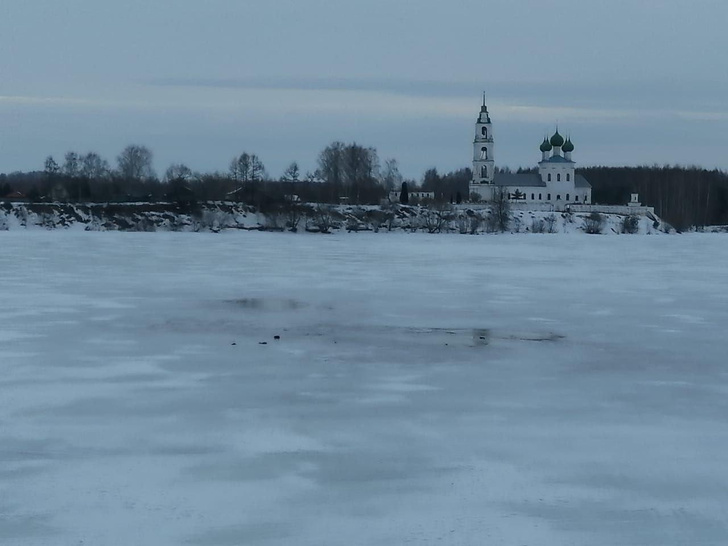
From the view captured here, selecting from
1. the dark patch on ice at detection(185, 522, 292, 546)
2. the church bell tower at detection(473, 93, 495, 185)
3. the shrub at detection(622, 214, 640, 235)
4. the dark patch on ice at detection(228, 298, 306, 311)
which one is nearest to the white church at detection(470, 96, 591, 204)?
the church bell tower at detection(473, 93, 495, 185)

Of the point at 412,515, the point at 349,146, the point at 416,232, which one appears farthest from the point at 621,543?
the point at 349,146

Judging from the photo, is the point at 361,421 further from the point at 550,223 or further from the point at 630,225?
the point at 630,225

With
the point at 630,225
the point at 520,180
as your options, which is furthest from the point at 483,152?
the point at 630,225

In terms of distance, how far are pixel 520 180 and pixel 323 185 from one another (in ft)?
52.6

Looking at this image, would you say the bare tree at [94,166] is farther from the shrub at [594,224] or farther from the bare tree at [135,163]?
the shrub at [594,224]

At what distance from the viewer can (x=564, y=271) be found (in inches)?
896

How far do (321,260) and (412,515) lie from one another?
2125 centimetres

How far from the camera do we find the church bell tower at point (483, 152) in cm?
8000

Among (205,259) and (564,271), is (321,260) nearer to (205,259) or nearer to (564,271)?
(205,259)

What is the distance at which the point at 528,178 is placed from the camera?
81375 millimetres

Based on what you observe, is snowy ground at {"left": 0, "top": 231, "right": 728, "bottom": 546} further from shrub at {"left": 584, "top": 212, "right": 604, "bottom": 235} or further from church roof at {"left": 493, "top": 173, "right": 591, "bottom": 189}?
church roof at {"left": 493, "top": 173, "right": 591, "bottom": 189}

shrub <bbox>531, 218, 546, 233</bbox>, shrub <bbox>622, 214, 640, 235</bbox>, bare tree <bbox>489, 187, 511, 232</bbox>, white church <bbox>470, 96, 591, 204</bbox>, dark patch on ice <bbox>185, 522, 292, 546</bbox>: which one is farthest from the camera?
white church <bbox>470, 96, 591, 204</bbox>

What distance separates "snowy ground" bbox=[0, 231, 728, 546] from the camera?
207 inches

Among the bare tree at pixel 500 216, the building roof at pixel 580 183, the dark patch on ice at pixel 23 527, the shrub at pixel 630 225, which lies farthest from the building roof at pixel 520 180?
the dark patch on ice at pixel 23 527
